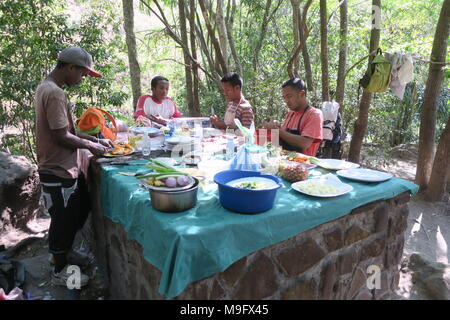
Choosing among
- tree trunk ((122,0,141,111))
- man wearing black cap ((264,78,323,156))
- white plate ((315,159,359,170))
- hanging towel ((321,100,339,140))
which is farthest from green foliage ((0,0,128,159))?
white plate ((315,159,359,170))

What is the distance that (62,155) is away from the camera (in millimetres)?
2553

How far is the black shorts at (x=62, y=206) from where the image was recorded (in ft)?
8.59

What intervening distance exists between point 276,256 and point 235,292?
318 millimetres

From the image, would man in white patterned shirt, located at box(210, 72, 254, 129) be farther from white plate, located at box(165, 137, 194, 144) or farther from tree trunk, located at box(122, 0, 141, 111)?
tree trunk, located at box(122, 0, 141, 111)

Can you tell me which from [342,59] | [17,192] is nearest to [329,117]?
[342,59]

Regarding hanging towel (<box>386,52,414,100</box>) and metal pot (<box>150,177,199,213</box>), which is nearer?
metal pot (<box>150,177,199,213</box>)

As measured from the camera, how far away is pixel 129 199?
1.98 meters

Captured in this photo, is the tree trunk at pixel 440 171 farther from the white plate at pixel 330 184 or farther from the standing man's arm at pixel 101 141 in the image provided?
the standing man's arm at pixel 101 141

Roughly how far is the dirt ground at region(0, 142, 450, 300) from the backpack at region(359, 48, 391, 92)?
7.02 feet

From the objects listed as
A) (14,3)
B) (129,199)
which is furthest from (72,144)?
(14,3)

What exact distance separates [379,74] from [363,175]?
2.35 meters

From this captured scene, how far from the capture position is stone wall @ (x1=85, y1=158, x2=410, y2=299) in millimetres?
1660

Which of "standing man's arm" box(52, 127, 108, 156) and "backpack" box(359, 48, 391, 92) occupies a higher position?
"backpack" box(359, 48, 391, 92)

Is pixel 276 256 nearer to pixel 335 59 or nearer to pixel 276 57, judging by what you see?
Answer: pixel 276 57
